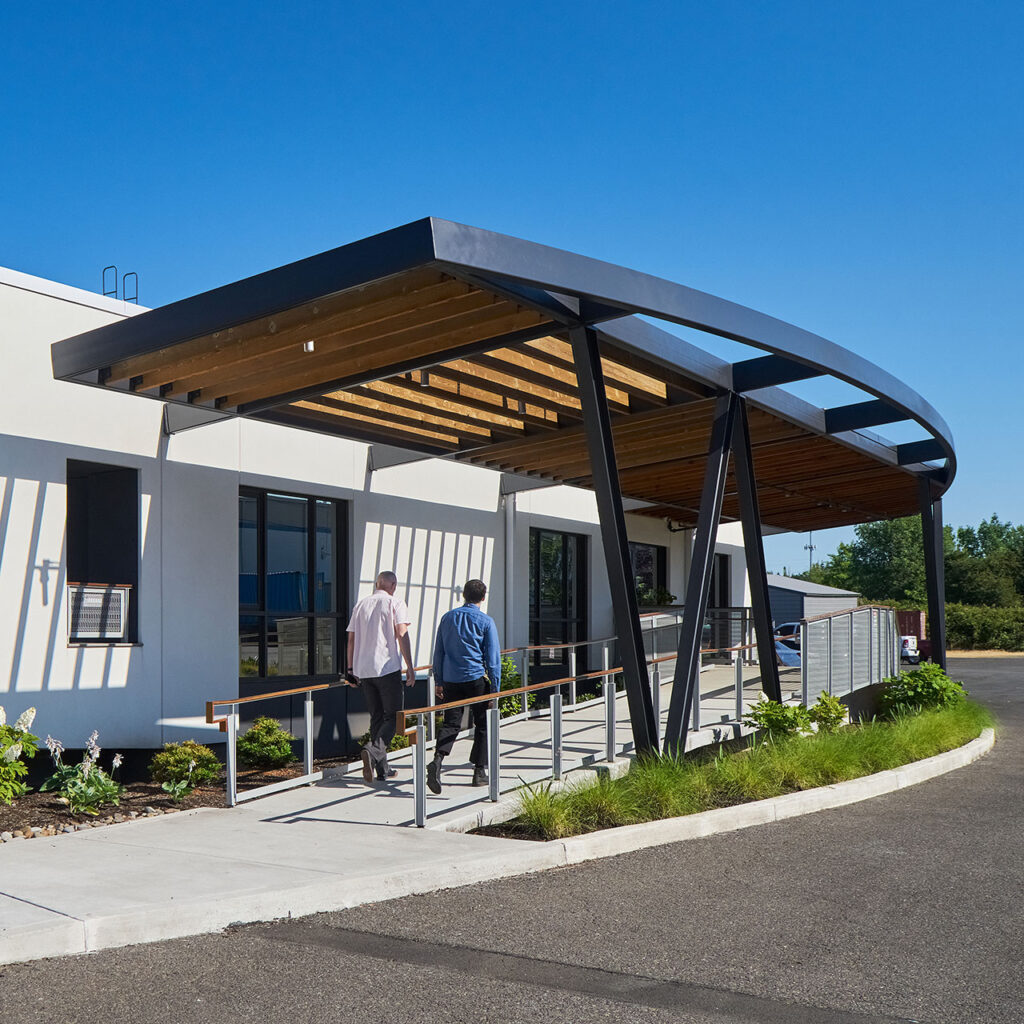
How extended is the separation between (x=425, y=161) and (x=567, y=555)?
1112cm

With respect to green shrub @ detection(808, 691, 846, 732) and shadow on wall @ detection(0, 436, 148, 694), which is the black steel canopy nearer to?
green shrub @ detection(808, 691, 846, 732)

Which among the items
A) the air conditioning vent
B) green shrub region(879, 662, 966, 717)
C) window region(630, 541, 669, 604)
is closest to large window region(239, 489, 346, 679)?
the air conditioning vent

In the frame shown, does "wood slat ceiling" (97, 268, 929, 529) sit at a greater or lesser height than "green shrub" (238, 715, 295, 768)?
greater

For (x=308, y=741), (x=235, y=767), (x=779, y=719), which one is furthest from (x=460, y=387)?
(x=779, y=719)

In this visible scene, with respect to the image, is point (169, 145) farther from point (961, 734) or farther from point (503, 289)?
point (961, 734)

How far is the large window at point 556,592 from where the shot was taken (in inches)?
769

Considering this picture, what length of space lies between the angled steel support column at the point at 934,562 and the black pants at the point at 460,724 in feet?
36.7

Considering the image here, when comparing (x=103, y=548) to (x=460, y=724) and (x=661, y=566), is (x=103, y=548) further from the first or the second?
(x=661, y=566)

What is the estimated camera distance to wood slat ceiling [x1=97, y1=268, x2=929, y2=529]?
886 cm

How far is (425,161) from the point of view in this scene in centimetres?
1055

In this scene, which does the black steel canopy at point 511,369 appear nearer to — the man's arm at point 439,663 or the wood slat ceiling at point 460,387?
the wood slat ceiling at point 460,387

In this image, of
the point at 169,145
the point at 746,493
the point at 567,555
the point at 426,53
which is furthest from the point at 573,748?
the point at 567,555

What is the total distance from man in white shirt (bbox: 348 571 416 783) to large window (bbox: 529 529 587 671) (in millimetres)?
9120

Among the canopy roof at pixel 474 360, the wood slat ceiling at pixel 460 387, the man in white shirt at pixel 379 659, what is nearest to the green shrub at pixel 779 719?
the canopy roof at pixel 474 360
